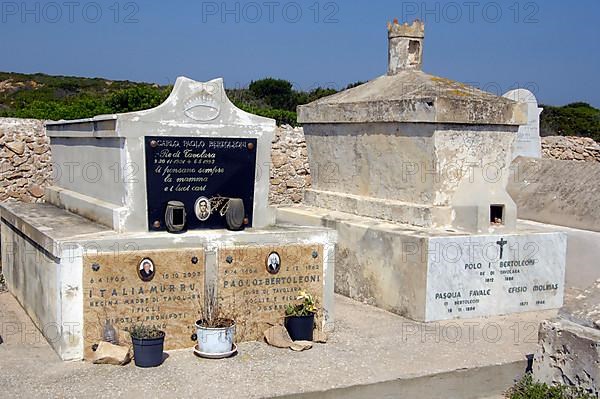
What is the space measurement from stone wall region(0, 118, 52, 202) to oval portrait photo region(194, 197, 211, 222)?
4.59m

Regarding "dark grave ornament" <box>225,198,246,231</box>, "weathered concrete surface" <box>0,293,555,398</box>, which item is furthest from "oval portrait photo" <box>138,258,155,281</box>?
"dark grave ornament" <box>225,198,246,231</box>

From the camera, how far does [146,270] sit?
250 inches

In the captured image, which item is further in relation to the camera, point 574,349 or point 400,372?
point 400,372

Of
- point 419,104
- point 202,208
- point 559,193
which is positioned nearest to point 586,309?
point 419,104

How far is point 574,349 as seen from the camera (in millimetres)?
5480

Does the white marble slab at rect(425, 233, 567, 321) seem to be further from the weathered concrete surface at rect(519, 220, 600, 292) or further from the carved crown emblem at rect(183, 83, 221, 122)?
the carved crown emblem at rect(183, 83, 221, 122)

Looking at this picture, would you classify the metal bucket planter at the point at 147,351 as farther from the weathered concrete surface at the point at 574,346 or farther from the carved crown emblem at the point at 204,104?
the weathered concrete surface at the point at 574,346

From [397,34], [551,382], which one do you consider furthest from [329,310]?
[397,34]

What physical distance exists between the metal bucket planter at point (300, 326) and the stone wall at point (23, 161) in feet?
17.7

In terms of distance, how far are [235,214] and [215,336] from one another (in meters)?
1.32

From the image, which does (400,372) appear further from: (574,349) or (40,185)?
(40,185)

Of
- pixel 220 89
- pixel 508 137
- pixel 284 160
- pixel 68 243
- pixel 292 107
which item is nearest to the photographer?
pixel 68 243

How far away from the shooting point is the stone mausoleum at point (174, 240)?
6160 mm

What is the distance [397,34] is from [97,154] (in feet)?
15.5
